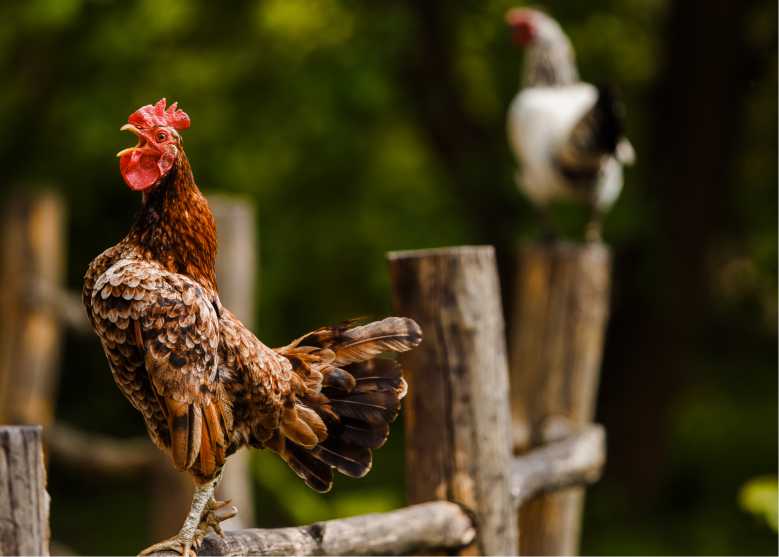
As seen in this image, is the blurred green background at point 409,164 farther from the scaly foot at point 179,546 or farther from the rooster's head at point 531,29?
the scaly foot at point 179,546

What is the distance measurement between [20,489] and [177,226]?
1.59 ft

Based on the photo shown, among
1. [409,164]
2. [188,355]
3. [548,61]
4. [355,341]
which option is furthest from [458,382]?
[409,164]

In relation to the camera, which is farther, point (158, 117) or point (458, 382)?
point (458, 382)

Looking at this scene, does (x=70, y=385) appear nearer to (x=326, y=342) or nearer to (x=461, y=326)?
(x=461, y=326)

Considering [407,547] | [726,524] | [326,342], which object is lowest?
[726,524]

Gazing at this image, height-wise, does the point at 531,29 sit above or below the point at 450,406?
above

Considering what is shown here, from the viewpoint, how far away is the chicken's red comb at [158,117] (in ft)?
5.39

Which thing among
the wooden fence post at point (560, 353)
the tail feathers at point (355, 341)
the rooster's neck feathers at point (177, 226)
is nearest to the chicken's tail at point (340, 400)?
the tail feathers at point (355, 341)

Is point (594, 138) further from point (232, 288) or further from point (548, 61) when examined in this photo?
point (232, 288)

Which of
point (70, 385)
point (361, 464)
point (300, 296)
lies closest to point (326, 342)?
point (361, 464)

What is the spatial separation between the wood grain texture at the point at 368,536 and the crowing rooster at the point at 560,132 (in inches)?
72.5

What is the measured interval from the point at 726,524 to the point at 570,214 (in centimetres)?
229

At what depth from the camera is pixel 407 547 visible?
239cm

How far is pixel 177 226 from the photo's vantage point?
1671 millimetres
